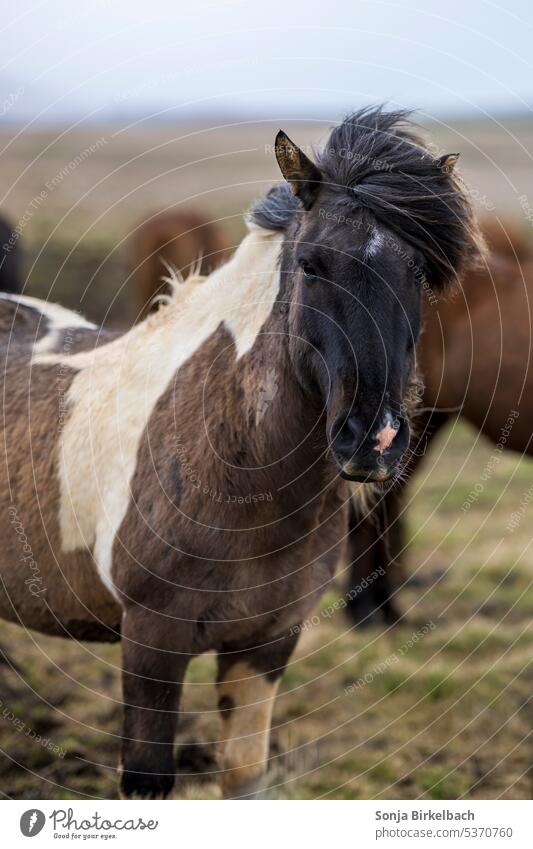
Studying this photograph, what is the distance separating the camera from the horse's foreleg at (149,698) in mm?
3443

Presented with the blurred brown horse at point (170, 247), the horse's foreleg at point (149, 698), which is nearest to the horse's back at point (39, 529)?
the horse's foreleg at point (149, 698)

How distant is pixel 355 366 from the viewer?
2.86 metres

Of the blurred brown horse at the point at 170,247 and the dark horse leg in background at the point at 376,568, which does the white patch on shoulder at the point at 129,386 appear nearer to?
the dark horse leg in background at the point at 376,568

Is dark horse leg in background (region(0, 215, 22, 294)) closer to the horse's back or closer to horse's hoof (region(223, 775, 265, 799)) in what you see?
the horse's back

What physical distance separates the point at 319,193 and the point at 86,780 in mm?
3314

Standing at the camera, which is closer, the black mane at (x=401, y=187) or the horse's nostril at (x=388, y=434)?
the horse's nostril at (x=388, y=434)

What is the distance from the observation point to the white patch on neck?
293 cm

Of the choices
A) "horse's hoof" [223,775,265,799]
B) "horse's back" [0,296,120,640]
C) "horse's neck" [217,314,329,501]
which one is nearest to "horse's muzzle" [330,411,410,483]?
"horse's neck" [217,314,329,501]

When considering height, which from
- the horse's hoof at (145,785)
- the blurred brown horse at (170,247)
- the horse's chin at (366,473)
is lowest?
the horse's hoof at (145,785)

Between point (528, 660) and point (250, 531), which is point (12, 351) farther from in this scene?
point (528, 660)

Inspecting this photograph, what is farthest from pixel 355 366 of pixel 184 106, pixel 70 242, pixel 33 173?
pixel 33 173

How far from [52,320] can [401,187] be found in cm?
214

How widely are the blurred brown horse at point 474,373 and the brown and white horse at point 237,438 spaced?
2898mm

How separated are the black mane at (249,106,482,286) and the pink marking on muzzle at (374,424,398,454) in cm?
68
